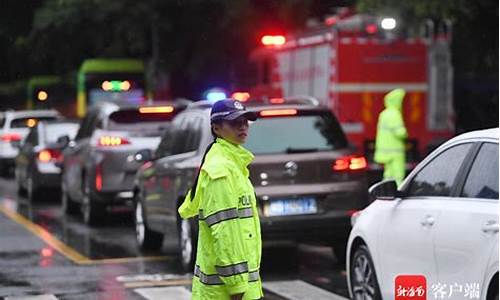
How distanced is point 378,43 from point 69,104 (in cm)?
2528

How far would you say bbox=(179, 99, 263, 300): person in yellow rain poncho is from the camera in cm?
620

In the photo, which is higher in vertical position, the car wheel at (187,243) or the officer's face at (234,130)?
the officer's face at (234,130)

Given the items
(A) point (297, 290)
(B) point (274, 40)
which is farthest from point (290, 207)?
(B) point (274, 40)

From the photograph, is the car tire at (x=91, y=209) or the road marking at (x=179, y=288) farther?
the car tire at (x=91, y=209)

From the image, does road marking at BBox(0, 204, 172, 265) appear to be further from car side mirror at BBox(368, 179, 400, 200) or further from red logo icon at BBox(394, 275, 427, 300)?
red logo icon at BBox(394, 275, 427, 300)

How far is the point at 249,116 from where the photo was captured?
21.4 ft

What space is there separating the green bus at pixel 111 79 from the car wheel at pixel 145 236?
2200 centimetres

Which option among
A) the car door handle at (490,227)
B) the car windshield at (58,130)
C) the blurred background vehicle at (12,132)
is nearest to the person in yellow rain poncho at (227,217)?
the car door handle at (490,227)

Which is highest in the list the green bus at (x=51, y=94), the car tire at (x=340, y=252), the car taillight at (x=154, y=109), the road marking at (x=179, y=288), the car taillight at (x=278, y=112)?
the car taillight at (x=278, y=112)

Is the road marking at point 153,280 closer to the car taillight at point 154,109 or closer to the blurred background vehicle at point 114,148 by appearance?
the blurred background vehicle at point 114,148

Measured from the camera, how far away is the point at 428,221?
8.01 m

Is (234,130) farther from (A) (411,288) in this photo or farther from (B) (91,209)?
(B) (91,209)

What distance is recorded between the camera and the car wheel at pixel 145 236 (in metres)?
14.7

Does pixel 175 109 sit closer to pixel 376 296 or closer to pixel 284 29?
pixel 376 296
